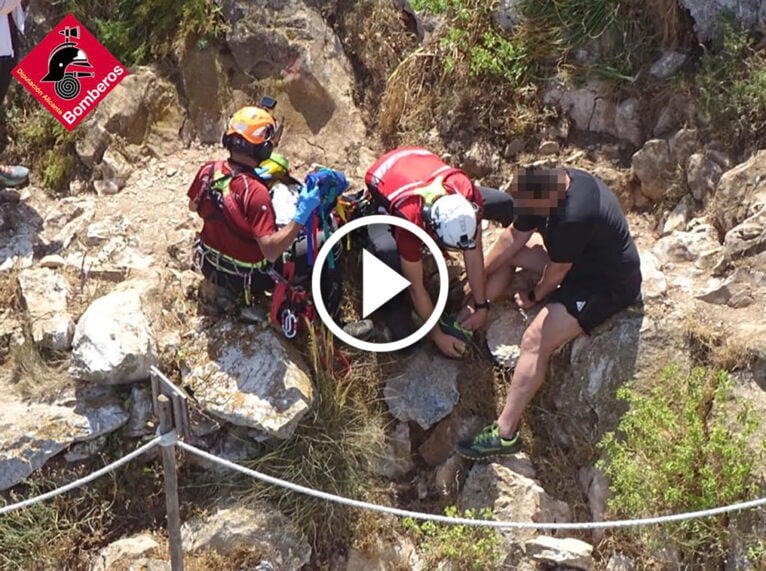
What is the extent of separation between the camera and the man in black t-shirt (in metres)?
4.83

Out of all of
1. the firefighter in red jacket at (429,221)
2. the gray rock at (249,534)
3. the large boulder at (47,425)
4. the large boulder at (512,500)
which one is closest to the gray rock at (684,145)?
the firefighter in red jacket at (429,221)

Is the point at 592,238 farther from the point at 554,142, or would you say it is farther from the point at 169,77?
the point at 169,77

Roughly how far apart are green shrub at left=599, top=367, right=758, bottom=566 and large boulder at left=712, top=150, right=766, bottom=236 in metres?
1.13

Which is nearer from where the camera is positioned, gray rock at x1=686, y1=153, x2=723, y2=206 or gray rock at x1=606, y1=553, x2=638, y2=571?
gray rock at x1=606, y1=553, x2=638, y2=571

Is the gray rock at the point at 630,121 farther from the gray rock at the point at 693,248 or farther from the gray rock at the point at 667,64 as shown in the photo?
the gray rock at the point at 693,248

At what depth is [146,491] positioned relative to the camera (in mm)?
5465

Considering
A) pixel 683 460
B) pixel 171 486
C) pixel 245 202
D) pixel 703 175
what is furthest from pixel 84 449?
pixel 703 175

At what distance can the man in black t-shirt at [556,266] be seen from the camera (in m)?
4.83

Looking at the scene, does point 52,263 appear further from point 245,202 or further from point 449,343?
point 449,343

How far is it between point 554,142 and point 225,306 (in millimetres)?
2602

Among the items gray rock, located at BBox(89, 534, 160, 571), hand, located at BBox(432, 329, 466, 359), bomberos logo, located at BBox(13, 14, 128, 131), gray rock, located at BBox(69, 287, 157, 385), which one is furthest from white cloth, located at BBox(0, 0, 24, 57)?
hand, located at BBox(432, 329, 466, 359)

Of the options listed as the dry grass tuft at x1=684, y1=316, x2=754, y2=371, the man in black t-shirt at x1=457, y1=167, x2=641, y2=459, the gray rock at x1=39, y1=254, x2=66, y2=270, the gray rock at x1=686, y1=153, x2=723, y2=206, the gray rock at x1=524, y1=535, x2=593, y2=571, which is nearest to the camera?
the man in black t-shirt at x1=457, y1=167, x2=641, y2=459

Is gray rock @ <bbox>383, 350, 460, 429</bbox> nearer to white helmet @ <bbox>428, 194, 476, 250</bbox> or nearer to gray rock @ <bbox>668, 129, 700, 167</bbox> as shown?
white helmet @ <bbox>428, 194, 476, 250</bbox>
